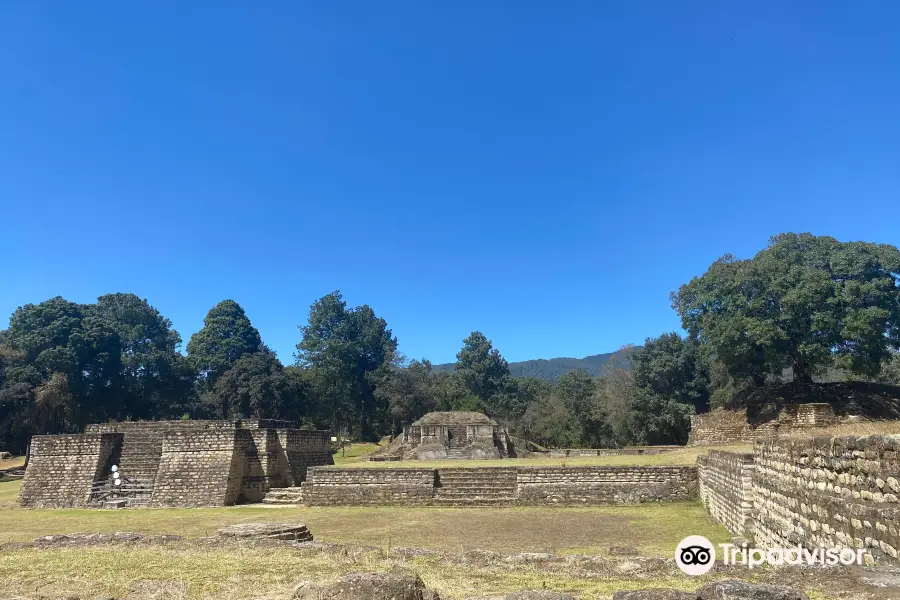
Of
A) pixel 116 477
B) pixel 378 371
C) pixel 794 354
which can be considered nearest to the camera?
pixel 116 477

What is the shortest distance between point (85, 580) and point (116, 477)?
13873mm

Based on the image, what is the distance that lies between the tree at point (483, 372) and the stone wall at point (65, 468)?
133 ft

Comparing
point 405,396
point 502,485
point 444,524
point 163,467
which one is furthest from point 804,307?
point 405,396

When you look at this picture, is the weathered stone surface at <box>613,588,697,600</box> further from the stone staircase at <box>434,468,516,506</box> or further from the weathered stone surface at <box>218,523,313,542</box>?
the stone staircase at <box>434,468,516,506</box>

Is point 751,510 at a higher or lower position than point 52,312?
lower

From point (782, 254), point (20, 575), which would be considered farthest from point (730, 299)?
point (20, 575)

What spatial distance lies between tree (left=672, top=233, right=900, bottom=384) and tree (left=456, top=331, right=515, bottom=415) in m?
32.3

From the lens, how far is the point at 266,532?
796 centimetres

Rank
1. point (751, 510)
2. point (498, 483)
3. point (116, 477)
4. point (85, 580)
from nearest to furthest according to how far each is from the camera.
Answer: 1. point (85, 580)
2. point (751, 510)
3. point (498, 483)
4. point (116, 477)

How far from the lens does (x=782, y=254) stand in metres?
24.7

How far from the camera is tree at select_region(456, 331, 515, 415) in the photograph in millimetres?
57688

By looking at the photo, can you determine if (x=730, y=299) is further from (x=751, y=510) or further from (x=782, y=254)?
(x=751, y=510)

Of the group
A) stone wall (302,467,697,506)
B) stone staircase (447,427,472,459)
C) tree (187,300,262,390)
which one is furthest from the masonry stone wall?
tree (187,300,262,390)

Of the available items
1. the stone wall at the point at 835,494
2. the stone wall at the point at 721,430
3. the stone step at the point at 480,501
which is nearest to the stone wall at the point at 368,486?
the stone step at the point at 480,501
